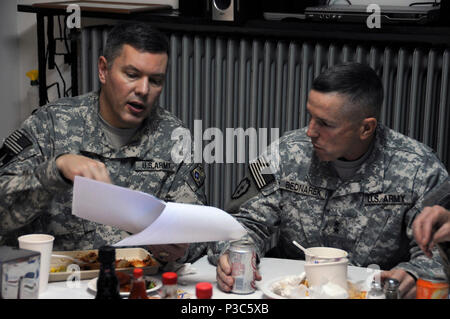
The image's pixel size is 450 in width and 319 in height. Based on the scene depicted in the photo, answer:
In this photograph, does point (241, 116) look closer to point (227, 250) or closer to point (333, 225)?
point (333, 225)

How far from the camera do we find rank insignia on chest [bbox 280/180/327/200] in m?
2.25

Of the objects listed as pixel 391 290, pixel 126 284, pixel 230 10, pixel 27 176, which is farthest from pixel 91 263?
pixel 230 10

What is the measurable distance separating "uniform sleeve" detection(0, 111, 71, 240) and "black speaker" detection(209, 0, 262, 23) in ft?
4.53

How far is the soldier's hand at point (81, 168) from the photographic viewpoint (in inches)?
68.8

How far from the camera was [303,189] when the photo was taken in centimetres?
227

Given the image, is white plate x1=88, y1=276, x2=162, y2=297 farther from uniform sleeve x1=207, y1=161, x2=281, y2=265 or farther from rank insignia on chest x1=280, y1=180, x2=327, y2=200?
rank insignia on chest x1=280, y1=180, x2=327, y2=200

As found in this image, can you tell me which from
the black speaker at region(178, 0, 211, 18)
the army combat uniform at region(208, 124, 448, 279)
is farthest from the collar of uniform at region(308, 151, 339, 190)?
the black speaker at region(178, 0, 211, 18)

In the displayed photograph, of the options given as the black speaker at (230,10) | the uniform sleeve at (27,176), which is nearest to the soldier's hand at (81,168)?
the uniform sleeve at (27,176)

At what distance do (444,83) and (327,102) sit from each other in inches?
47.4

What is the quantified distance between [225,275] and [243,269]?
0.05 meters

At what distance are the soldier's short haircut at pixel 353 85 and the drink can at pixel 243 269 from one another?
718 millimetres

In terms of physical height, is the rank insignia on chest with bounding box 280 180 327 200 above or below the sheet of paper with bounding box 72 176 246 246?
below
